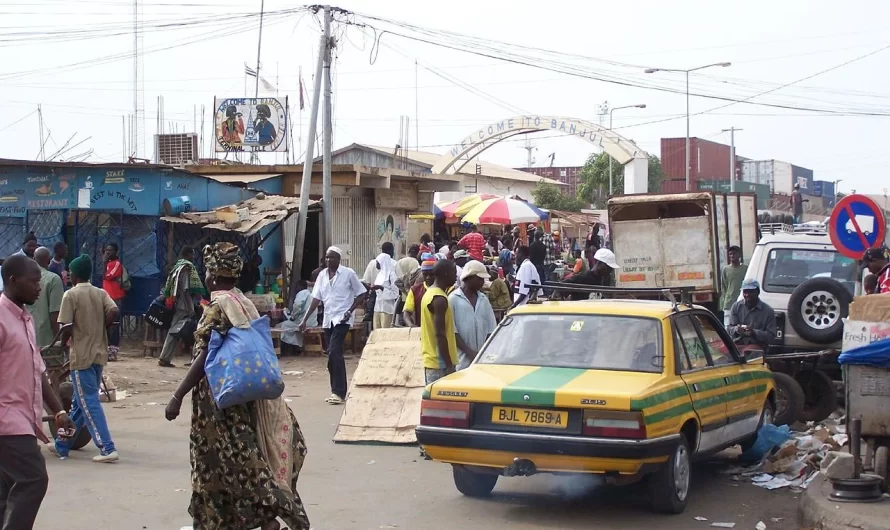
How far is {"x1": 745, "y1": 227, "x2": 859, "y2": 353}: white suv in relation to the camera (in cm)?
1122

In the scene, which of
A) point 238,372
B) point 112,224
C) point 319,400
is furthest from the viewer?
point 112,224

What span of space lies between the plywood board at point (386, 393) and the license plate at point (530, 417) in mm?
3098

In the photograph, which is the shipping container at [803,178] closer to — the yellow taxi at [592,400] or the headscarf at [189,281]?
the headscarf at [189,281]

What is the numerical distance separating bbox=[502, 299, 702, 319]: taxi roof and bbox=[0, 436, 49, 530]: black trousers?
396 cm

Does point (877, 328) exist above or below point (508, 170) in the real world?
below

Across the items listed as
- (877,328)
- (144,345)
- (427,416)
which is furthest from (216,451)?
(144,345)

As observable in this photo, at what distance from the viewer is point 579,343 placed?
25.1 ft

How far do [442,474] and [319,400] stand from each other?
15.7 ft

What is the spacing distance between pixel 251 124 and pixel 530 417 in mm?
20200

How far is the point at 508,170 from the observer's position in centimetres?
6775

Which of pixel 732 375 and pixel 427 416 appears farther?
pixel 732 375

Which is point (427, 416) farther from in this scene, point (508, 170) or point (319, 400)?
point (508, 170)

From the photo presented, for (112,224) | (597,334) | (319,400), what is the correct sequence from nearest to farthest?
1. (597,334)
2. (319,400)
3. (112,224)

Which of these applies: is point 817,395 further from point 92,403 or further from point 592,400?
point 92,403
